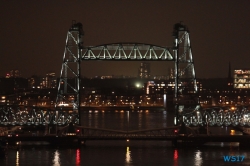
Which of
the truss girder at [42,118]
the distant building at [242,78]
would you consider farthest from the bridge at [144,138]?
the distant building at [242,78]

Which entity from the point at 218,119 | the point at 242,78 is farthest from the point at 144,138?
the point at 242,78

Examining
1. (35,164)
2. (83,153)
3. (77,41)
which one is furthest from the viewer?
(77,41)

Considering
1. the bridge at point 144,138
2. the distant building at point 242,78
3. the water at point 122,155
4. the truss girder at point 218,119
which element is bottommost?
the water at point 122,155

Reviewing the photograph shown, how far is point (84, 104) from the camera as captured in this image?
7628 inches

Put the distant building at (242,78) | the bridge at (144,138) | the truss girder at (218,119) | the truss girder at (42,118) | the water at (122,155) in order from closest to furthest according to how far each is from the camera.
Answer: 1. the water at (122,155)
2. the bridge at (144,138)
3. the truss girder at (218,119)
4. the truss girder at (42,118)
5. the distant building at (242,78)

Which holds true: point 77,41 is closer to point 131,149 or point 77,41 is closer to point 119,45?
point 119,45

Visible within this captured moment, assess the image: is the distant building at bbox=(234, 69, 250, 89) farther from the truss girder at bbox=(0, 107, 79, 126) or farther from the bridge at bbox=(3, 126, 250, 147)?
the bridge at bbox=(3, 126, 250, 147)

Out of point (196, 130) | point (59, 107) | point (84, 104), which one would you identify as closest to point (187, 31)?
point (196, 130)

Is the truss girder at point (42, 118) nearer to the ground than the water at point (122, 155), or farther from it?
farther from it

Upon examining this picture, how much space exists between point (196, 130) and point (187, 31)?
8.53m

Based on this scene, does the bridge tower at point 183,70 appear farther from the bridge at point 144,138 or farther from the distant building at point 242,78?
the distant building at point 242,78

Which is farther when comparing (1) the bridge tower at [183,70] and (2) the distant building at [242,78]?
(2) the distant building at [242,78]

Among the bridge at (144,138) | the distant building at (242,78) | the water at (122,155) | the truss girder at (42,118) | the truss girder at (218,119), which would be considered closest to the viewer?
the water at (122,155)

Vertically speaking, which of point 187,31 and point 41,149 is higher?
point 187,31
